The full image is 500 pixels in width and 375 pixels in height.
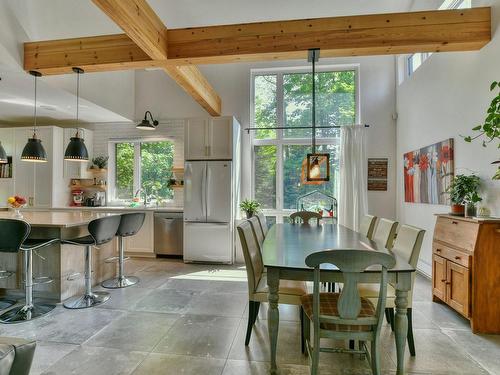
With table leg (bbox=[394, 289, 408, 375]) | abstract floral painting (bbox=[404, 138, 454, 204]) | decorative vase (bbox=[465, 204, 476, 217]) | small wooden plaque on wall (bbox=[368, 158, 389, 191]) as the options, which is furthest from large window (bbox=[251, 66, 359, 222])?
table leg (bbox=[394, 289, 408, 375])

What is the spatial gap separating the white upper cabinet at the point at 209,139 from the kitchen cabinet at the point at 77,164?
7.32 feet

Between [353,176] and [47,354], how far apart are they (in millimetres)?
4519

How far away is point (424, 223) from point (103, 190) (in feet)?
18.8

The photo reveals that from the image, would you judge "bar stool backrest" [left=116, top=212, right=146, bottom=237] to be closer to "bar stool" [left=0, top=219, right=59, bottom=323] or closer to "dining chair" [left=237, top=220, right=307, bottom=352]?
"bar stool" [left=0, top=219, right=59, bottom=323]

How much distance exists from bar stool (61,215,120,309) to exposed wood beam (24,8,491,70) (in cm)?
177

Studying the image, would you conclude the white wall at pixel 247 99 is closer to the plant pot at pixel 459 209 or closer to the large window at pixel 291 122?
the large window at pixel 291 122

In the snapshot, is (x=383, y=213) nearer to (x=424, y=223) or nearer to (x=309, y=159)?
(x=424, y=223)

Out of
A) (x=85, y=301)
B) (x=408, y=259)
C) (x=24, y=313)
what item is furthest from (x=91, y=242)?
(x=408, y=259)

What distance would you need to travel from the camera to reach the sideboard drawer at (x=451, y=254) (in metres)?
2.64

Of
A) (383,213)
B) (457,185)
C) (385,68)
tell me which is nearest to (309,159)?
(457,185)

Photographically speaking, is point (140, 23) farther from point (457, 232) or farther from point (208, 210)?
point (457, 232)

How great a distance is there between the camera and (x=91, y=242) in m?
3.21

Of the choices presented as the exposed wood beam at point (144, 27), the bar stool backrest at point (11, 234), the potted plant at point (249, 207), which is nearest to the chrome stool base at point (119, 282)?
the bar stool backrest at point (11, 234)

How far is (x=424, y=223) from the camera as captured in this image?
4043 millimetres
